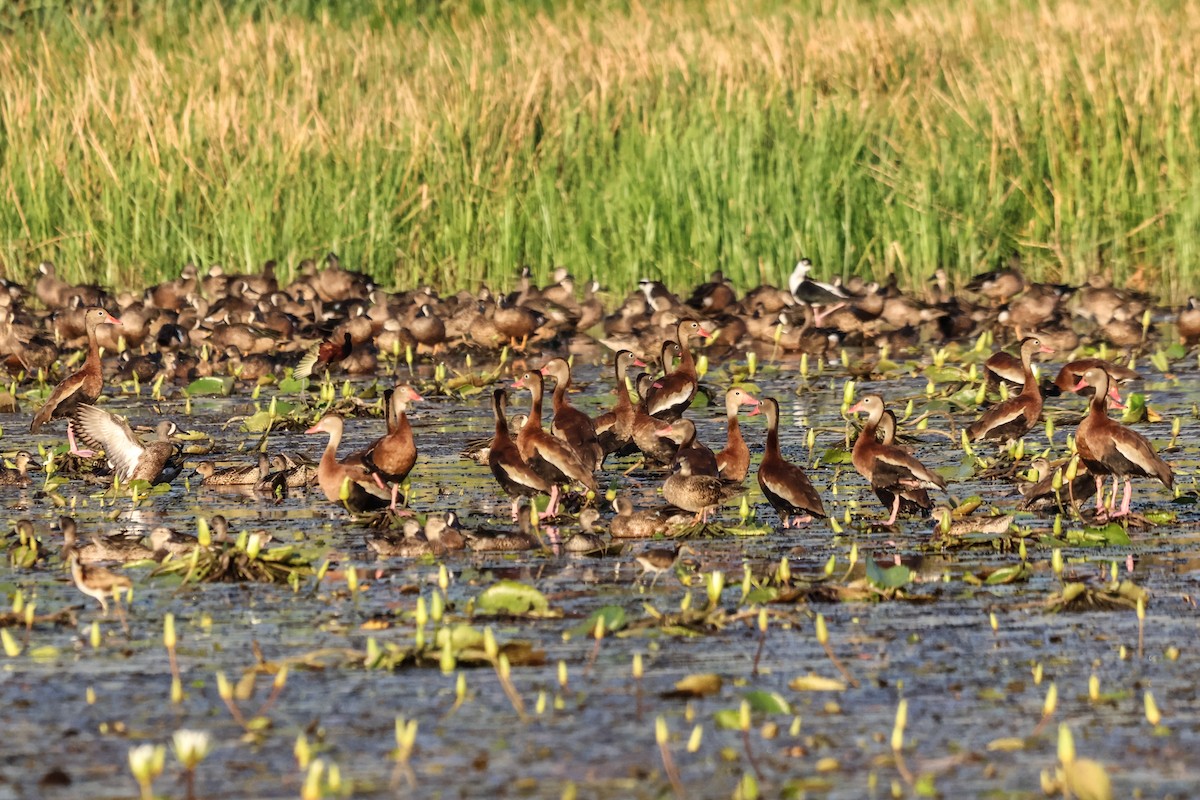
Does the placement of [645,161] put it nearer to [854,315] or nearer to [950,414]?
[854,315]

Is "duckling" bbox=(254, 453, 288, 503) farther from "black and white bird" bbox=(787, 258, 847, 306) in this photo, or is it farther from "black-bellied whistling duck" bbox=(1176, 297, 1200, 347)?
"black-bellied whistling duck" bbox=(1176, 297, 1200, 347)

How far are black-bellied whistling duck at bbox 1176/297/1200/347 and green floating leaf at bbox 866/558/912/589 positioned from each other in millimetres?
10577

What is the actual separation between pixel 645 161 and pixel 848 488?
10237mm

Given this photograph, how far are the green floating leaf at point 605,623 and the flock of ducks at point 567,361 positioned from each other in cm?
184

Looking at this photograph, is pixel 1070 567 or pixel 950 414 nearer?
pixel 1070 567

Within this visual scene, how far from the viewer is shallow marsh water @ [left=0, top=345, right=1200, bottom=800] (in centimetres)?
611

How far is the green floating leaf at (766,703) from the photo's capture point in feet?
21.9

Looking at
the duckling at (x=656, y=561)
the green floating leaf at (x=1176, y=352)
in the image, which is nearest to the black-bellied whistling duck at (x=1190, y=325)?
the green floating leaf at (x=1176, y=352)

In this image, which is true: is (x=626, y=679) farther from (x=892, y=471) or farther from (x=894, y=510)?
(x=892, y=471)

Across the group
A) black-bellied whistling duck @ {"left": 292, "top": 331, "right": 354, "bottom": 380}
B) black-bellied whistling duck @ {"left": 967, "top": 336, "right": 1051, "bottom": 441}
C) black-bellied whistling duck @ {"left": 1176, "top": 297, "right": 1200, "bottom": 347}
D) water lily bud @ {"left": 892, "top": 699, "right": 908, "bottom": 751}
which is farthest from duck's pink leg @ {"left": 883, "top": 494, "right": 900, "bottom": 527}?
black-bellied whistling duck @ {"left": 1176, "top": 297, "right": 1200, "bottom": 347}

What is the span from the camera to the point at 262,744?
6.45 meters

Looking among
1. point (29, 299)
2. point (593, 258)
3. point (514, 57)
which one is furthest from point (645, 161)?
point (29, 299)

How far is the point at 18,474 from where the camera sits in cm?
1195

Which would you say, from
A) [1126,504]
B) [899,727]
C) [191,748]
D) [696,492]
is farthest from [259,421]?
[899,727]
